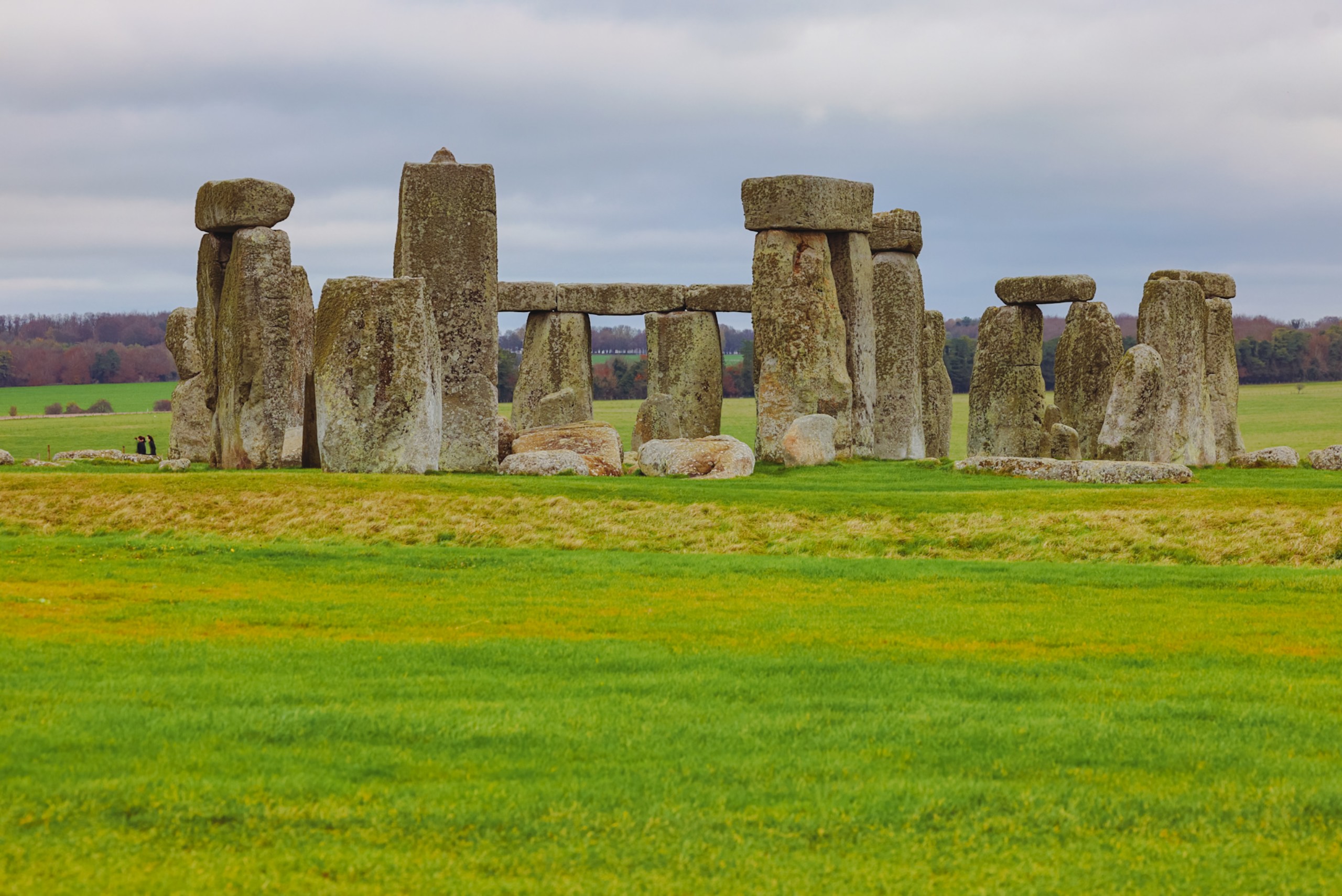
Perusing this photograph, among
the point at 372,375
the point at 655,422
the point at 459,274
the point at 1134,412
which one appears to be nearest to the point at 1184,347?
the point at 1134,412

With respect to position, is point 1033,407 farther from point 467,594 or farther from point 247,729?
point 247,729

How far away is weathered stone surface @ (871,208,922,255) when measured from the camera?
2781 cm

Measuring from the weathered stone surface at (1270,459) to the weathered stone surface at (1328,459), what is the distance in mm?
546

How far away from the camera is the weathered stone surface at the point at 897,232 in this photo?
91.2 feet

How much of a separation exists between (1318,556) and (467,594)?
827 centimetres

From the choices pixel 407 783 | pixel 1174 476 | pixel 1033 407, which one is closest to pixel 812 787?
pixel 407 783

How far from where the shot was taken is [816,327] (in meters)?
23.3

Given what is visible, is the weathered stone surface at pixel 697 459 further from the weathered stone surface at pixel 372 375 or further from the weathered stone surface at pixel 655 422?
the weathered stone surface at pixel 655 422

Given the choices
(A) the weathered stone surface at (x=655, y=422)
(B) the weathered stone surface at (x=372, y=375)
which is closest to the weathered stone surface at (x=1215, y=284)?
(A) the weathered stone surface at (x=655, y=422)

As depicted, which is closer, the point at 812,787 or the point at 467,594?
the point at 812,787

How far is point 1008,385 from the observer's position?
29953 mm

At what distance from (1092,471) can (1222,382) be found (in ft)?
29.1

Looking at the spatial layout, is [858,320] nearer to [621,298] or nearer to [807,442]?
[807,442]

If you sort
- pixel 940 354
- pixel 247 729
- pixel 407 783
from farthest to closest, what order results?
pixel 940 354 < pixel 247 729 < pixel 407 783
